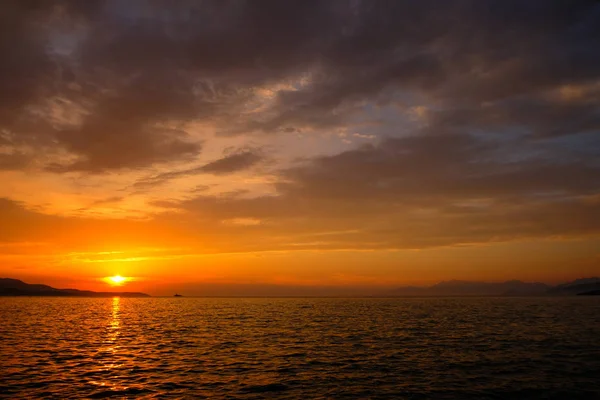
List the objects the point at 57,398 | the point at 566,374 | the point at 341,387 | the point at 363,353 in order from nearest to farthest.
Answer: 1. the point at 57,398
2. the point at 341,387
3. the point at 566,374
4. the point at 363,353

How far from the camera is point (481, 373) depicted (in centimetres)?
3462

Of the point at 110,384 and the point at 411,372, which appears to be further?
the point at 411,372

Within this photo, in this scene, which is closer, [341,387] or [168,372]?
[341,387]

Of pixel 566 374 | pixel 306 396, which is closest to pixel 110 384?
pixel 306 396

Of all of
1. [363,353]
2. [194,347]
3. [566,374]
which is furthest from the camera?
[194,347]

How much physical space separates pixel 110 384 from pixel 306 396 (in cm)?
1570

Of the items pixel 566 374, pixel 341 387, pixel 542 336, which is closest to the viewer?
pixel 341 387

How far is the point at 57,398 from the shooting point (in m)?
27.6

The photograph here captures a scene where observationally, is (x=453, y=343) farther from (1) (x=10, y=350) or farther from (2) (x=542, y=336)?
(1) (x=10, y=350)

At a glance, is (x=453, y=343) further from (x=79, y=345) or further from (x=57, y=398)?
(x=79, y=345)

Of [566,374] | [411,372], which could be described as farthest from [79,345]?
[566,374]

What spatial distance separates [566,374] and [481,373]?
6820 millimetres

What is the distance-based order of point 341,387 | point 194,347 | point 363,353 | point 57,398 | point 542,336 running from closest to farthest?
point 57,398, point 341,387, point 363,353, point 194,347, point 542,336

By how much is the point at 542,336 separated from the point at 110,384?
55918 mm
